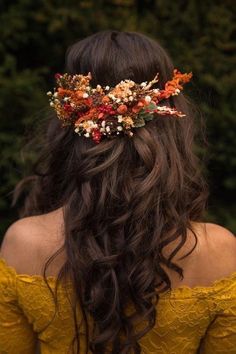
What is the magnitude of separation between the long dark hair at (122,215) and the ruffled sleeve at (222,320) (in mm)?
141

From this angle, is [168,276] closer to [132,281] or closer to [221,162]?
[132,281]

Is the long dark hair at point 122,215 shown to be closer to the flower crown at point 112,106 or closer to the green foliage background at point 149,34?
the flower crown at point 112,106

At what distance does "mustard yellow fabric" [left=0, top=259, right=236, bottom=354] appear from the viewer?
1.72 m

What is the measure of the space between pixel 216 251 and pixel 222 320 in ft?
0.69

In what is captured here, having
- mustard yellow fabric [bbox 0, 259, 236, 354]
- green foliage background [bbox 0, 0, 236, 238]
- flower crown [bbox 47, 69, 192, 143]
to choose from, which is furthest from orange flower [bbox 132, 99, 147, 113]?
green foliage background [bbox 0, 0, 236, 238]

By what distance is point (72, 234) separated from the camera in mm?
1688

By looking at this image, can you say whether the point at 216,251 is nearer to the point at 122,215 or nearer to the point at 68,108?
the point at 122,215

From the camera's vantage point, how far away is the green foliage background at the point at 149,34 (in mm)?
3254

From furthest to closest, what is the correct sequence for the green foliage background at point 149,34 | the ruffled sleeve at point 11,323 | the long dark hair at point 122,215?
1. the green foliage background at point 149,34
2. the ruffled sleeve at point 11,323
3. the long dark hair at point 122,215

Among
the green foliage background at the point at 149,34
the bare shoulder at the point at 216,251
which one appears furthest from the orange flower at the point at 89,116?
the green foliage background at the point at 149,34

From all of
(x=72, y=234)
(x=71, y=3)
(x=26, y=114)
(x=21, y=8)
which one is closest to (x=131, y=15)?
(x=71, y=3)

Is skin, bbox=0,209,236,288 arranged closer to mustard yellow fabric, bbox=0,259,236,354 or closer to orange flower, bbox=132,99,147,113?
mustard yellow fabric, bbox=0,259,236,354

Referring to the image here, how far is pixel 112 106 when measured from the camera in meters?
1.76

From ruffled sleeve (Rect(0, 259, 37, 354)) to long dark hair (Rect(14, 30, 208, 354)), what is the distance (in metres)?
0.18
